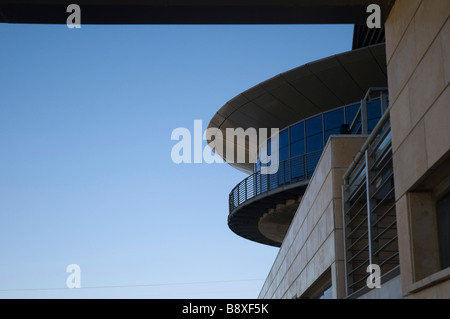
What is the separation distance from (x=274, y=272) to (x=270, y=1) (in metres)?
20.0

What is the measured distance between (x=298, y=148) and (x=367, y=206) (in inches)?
684

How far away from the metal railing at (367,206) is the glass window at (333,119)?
45.7 ft

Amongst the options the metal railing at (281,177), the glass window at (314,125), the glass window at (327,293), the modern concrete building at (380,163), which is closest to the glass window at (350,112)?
the glass window at (314,125)

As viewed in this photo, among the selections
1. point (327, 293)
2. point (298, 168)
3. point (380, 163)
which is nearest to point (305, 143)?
point (298, 168)

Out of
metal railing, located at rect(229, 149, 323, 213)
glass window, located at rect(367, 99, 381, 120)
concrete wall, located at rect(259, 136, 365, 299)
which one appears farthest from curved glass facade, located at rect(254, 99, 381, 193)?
concrete wall, located at rect(259, 136, 365, 299)

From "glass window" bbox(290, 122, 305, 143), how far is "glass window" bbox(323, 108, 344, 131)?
1.24m

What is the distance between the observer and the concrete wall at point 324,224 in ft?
41.1

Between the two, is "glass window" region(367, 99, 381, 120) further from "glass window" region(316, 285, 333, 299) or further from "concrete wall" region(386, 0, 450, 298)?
"concrete wall" region(386, 0, 450, 298)

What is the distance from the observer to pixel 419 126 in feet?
22.7

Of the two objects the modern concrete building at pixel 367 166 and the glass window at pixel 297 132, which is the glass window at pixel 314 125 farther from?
the glass window at pixel 297 132

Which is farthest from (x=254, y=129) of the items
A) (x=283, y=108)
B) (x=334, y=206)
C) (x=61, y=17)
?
(x=61, y=17)

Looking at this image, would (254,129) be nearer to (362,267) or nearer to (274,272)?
(274,272)

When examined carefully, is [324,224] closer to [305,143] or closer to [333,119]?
[333,119]

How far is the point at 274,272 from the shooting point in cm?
2703
